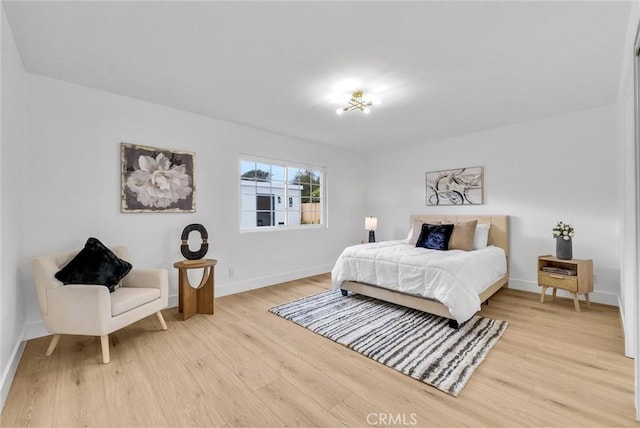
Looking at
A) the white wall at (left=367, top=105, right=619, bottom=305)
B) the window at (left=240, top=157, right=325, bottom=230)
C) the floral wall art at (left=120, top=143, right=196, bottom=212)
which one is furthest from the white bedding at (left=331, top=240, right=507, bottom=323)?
the floral wall art at (left=120, top=143, right=196, bottom=212)

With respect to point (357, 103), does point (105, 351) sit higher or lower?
lower

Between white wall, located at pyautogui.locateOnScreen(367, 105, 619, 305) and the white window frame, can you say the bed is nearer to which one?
white wall, located at pyautogui.locateOnScreen(367, 105, 619, 305)

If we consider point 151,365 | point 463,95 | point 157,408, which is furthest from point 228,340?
point 463,95

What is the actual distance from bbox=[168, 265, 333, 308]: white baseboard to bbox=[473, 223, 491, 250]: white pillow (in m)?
2.50

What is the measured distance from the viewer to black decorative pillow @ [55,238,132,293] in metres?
2.34

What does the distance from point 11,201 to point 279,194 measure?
3.02 meters

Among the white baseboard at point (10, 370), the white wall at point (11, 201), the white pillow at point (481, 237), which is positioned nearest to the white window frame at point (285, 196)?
the white wall at point (11, 201)

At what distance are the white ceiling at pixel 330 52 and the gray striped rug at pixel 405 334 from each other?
7.83 ft

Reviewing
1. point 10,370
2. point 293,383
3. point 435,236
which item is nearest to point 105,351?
point 10,370

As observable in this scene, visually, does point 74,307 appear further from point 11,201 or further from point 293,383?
point 293,383

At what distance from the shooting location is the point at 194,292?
10.4ft

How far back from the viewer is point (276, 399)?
5.81 feet

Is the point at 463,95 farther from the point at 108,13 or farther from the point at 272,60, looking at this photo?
the point at 108,13

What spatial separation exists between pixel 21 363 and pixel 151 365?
998 millimetres
